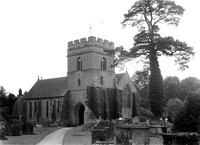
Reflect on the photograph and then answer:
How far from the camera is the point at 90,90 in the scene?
46.9m

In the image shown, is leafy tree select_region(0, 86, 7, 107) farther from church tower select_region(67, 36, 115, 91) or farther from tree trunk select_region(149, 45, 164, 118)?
tree trunk select_region(149, 45, 164, 118)

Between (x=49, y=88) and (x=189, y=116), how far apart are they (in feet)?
118

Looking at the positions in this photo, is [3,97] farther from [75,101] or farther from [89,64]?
[89,64]

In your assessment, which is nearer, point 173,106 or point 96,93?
point 96,93

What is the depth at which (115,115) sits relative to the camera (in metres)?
48.9

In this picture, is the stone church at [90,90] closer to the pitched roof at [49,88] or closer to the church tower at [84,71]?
the church tower at [84,71]

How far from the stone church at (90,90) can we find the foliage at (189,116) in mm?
22844

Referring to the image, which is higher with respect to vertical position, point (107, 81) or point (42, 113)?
point (107, 81)

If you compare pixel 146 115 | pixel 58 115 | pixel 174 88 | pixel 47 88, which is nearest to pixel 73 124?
pixel 58 115

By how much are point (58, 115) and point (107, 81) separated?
9.01 meters

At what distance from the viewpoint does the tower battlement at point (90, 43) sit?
48109 mm

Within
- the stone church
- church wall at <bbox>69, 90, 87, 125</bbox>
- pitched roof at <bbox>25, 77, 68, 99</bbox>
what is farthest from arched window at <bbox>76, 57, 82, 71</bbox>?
pitched roof at <bbox>25, 77, 68, 99</bbox>

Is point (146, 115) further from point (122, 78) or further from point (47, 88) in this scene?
point (47, 88)

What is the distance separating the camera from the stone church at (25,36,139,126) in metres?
47.3
